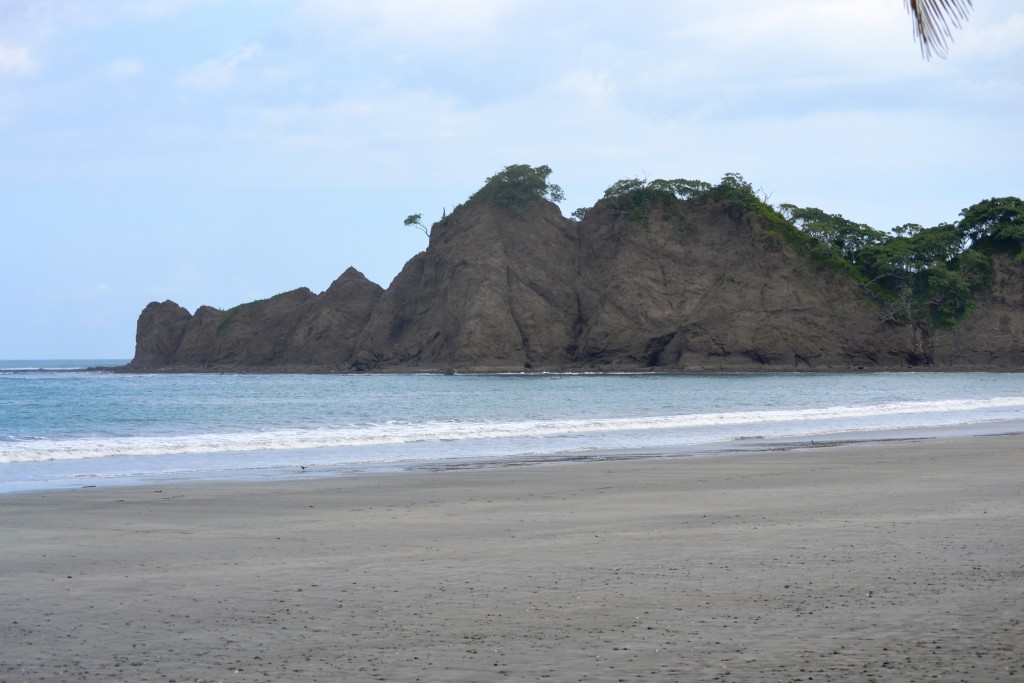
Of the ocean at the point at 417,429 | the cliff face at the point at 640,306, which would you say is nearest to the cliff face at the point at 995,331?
the cliff face at the point at 640,306

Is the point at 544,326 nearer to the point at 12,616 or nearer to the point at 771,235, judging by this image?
the point at 771,235

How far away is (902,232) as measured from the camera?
343 feet

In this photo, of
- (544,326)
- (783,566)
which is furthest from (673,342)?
(783,566)

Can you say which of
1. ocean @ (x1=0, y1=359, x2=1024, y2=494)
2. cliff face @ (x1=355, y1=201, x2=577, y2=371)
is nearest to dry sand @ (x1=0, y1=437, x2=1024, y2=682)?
ocean @ (x1=0, y1=359, x2=1024, y2=494)

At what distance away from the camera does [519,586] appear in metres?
6.73

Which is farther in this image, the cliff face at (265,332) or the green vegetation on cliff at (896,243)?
the cliff face at (265,332)

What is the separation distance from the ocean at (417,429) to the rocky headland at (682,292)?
46765mm

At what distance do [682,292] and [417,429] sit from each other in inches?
2869

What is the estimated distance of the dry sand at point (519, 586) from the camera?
16.1 ft

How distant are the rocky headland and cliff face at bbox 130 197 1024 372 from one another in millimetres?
137

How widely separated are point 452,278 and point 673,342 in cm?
2257

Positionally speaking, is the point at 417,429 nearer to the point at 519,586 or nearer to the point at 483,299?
the point at 519,586

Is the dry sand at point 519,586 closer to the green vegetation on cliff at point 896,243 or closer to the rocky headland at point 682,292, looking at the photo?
the rocky headland at point 682,292

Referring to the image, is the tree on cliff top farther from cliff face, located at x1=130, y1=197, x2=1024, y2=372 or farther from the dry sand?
the dry sand
